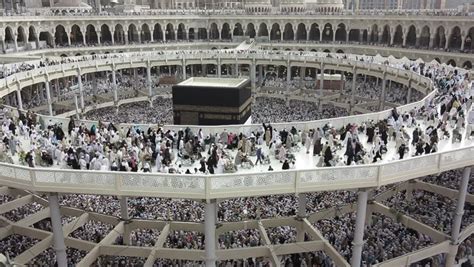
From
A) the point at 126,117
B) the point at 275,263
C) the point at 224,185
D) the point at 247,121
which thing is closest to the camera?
the point at 224,185

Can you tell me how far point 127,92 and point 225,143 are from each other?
31907 mm

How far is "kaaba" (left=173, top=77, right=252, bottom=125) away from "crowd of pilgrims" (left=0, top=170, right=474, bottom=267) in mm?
7960

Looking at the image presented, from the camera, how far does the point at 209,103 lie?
30.7m

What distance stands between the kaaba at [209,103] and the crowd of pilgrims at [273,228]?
7960mm

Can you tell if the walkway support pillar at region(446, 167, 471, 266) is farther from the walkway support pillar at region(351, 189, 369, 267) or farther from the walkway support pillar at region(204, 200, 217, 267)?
the walkway support pillar at region(204, 200, 217, 267)

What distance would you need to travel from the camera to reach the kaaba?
30312 mm

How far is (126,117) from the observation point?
4384cm

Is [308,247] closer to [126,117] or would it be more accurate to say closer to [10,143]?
[10,143]

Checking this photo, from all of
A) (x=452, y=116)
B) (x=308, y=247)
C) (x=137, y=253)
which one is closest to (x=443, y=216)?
(x=452, y=116)

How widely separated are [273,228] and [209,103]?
11.5m

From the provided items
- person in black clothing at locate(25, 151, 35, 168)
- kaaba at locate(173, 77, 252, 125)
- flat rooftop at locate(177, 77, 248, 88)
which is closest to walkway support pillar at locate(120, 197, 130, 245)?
person in black clothing at locate(25, 151, 35, 168)

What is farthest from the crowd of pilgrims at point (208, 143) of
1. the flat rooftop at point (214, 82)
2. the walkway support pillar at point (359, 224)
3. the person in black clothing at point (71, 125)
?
the flat rooftop at point (214, 82)

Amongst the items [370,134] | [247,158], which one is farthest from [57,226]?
[370,134]

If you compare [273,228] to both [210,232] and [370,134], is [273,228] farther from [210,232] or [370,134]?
[210,232]
